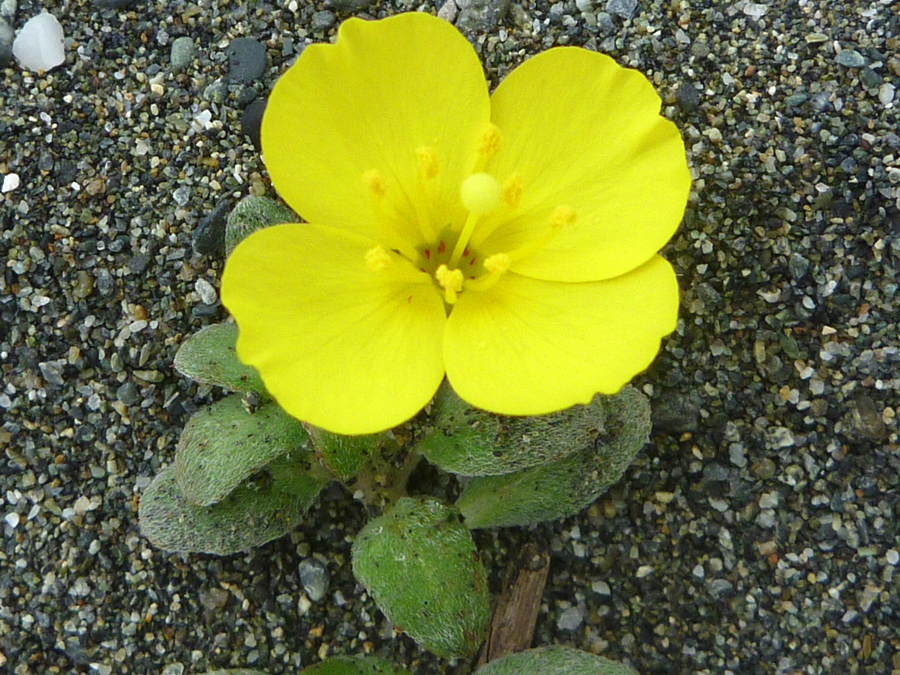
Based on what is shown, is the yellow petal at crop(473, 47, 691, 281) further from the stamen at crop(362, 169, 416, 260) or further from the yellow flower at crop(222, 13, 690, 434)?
the stamen at crop(362, 169, 416, 260)

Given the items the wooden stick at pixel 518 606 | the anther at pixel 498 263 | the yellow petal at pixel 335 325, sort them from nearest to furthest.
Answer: the yellow petal at pixel 335 325 → the anther at pixel 498 263 → the wooden stick at pixel 518 606

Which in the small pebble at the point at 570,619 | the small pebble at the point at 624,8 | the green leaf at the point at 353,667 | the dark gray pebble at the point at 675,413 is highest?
the small pebble at the point at 624,8

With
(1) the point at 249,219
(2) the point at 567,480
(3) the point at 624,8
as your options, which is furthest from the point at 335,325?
(3) the point at 624,8

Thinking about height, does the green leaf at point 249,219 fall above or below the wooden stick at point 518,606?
above

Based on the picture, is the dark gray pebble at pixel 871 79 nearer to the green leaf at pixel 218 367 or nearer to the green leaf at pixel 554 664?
the green leaf at pixel 554 664

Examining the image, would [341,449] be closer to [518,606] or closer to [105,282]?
[518,606]

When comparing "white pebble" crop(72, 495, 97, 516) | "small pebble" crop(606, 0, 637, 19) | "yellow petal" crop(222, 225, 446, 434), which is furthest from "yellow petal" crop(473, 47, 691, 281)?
"white pebble" crop(72, 495, 97, 516)

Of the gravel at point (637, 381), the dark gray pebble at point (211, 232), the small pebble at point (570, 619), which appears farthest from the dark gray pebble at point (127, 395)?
the small pebble at point (570, 619)
